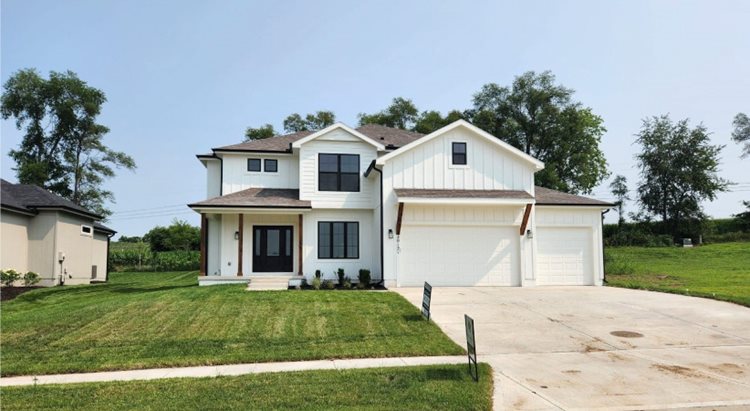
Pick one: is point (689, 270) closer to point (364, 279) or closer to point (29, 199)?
point (364, 279)

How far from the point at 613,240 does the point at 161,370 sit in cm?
3792

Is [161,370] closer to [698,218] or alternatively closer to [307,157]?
[307,157]

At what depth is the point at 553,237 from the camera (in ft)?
64.3

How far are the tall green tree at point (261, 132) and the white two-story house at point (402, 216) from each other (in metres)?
18.3

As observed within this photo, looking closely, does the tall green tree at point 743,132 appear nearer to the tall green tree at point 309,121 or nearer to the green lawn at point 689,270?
the green lawn at point 689,270

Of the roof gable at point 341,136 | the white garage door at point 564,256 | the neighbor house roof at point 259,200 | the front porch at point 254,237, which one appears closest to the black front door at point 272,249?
the front porch at point 254,237

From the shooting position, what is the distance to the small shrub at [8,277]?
61.1ft

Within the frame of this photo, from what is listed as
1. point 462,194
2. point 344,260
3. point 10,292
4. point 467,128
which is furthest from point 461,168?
point 10,292

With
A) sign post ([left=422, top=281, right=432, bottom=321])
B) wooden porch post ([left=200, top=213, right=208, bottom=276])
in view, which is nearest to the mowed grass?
sign post ([left=422, top=281, right=432, bottom=321])

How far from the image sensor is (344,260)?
1989cm

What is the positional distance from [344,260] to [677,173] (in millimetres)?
36149

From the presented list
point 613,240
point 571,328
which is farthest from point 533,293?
point 613,240

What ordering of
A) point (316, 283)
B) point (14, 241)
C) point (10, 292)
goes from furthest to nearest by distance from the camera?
point (14, 241) < point (316, 283) < point (10, 292)

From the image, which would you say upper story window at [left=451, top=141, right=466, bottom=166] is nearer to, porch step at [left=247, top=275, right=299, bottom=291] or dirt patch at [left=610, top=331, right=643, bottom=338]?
porch step at [left=247, top=275, right=299, bottom=291]
